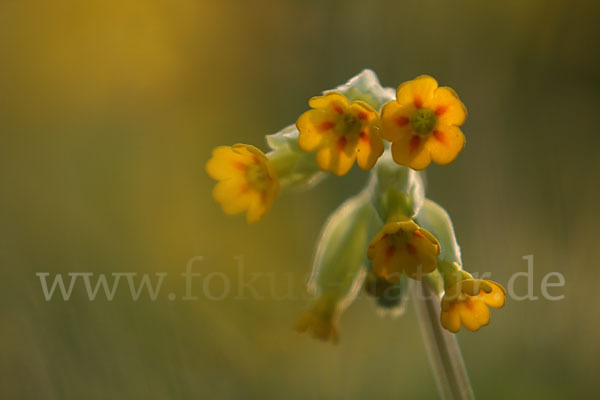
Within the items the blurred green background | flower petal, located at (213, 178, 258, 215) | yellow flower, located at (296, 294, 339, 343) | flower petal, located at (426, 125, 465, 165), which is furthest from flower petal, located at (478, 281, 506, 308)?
the blurred green background

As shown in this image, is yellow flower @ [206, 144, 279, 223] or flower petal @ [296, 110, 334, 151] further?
yellow flower @ [206, 144, 279, 223]

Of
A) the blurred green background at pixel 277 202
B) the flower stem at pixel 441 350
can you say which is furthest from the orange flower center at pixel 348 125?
the blurred green background at pixel 277 202

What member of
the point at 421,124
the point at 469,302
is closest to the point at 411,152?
the point at 421,124

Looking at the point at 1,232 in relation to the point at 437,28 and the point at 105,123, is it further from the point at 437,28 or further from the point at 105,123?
the point at 437,28

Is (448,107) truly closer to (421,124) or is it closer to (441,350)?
(421,124)

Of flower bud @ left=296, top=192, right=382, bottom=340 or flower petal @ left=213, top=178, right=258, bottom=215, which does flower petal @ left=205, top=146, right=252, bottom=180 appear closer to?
flower petal @ left=213, top=178, right=258, bottom=215

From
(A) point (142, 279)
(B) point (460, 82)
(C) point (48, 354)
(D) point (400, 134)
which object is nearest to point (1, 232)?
(A) point (142, 279)

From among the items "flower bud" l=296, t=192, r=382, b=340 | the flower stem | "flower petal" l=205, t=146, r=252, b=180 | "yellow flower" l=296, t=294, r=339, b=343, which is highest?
"flower petal" l=205, t=146, r=252, b=180
